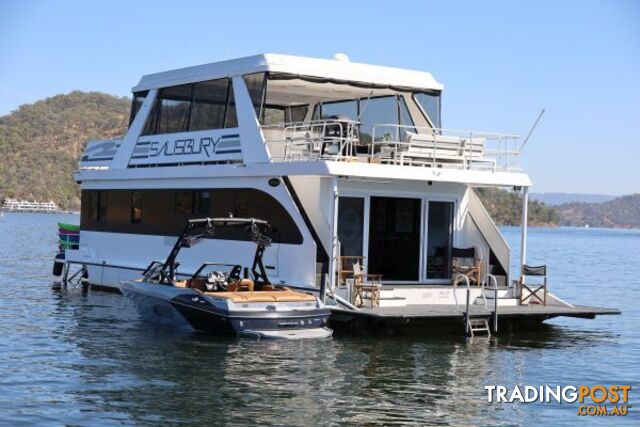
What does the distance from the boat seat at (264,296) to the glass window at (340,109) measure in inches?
260

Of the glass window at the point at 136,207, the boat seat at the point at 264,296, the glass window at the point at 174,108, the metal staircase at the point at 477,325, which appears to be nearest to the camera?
the boat seat at the point at 264,296

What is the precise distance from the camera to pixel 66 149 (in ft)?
604

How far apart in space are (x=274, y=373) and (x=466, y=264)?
7016 mm

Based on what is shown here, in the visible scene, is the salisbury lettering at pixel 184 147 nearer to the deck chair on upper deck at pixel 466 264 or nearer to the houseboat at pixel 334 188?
the houseboat at pixel 334 188

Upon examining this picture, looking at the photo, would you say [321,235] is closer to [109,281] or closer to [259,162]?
[259,162]

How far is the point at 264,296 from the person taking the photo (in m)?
17.0

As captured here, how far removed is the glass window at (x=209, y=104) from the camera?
21.2 metres

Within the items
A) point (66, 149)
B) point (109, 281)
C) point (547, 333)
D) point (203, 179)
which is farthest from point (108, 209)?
point (66, 149)

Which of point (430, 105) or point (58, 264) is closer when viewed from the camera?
point (430, 105)

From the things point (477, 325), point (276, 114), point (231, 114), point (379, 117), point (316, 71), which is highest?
point (316, 71)

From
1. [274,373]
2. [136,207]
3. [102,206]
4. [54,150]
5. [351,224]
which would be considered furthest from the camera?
[54,150]

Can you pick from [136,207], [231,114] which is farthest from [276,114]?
[136,207]

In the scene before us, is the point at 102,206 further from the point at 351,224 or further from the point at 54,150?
the point at 54,150

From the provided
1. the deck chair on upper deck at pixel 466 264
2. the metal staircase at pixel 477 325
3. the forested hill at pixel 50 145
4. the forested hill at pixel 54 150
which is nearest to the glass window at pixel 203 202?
the deck chair on upper deck at pixel 466 264
